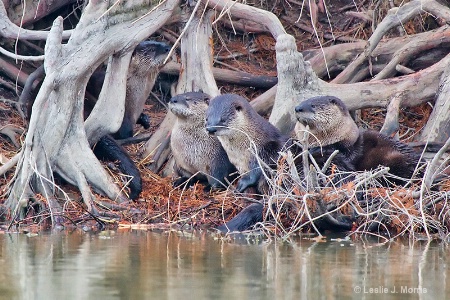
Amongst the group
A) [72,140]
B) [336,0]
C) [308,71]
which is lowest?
[72,140]

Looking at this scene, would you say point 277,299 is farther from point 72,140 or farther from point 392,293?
point 72,140

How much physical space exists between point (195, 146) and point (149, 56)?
127 cm

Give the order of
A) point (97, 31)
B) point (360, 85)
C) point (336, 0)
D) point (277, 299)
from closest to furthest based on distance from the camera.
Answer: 1. point (277, 299)
2. point (97, 31)
3. point (360, 85)
4. point (336, 0)

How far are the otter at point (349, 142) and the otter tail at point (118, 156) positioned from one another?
1.06 meters

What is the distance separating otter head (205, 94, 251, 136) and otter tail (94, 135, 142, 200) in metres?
0.66

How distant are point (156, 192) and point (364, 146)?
1.31 m

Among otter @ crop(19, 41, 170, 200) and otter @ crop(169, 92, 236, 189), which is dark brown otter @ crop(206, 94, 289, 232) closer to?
otter @ crop(169, 92, 236, 189)

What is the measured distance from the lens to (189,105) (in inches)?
Result: 261

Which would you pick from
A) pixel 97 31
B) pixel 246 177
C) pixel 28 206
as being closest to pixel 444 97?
pixel 246 177

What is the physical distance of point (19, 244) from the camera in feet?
17.1

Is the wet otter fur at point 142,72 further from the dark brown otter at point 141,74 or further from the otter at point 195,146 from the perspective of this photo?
the otter at point 195,146

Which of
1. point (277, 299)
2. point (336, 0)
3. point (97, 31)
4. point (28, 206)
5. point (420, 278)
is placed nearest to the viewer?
point (277, 299)

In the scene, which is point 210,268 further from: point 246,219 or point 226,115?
point 226,115

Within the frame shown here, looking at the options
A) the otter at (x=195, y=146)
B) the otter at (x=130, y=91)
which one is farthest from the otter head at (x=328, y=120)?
the otter at (x=130, y=91)
